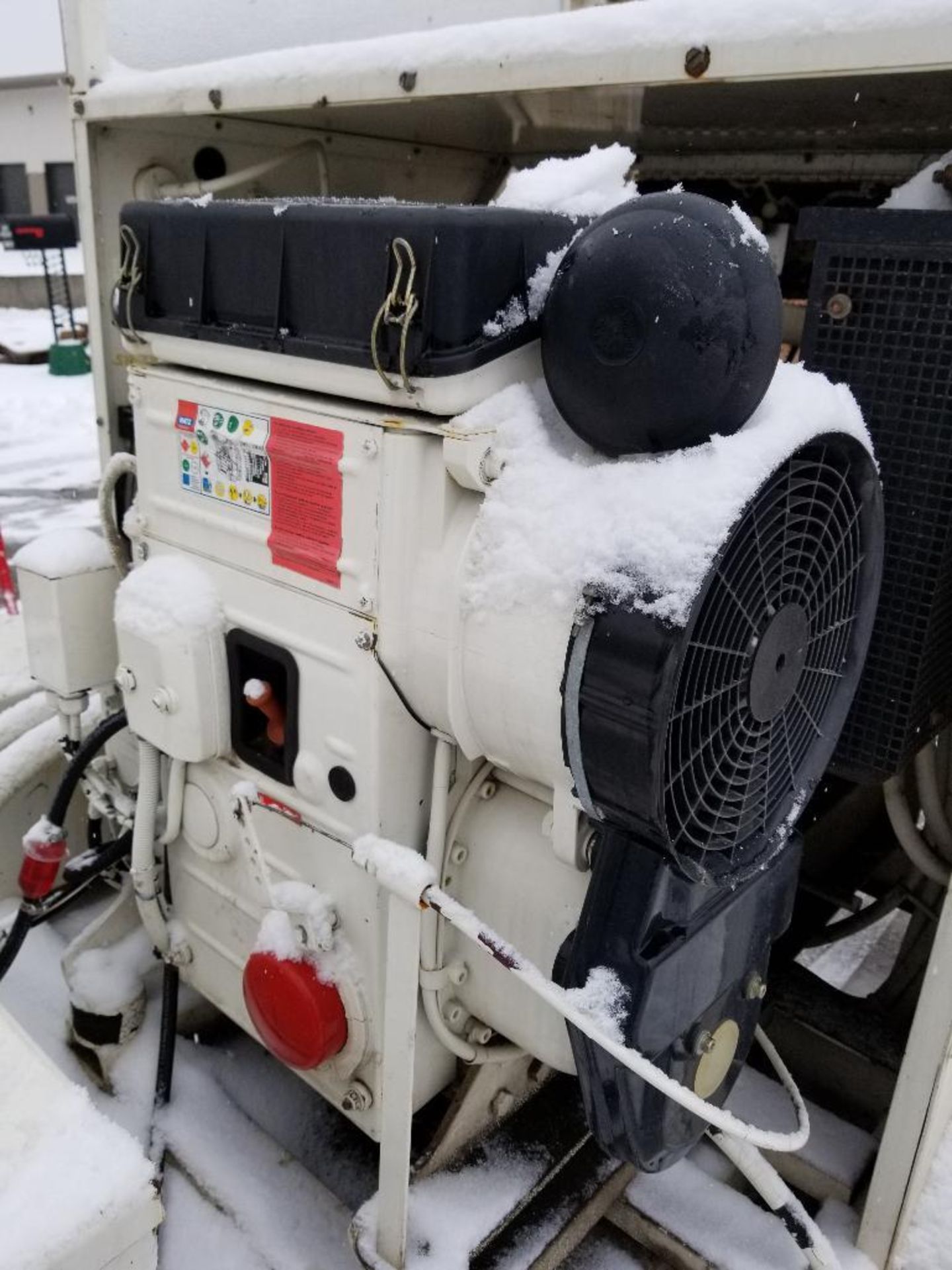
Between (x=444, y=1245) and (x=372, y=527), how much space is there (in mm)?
1103

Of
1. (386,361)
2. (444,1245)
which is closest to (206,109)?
(386,361)

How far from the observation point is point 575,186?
Answer: 4.18 ft

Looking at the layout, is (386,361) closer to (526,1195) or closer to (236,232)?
(236,232)

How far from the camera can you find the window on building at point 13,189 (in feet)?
53.7

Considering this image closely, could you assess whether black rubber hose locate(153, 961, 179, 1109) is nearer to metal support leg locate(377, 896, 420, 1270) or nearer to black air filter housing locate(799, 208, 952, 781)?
metal support leg locate(377, 896, 420, 1270)

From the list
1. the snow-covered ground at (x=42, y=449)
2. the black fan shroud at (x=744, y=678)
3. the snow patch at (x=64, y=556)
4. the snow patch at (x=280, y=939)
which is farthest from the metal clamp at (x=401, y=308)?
the snow-covered ground at (x=42, y=449)

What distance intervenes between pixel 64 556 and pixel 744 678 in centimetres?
135

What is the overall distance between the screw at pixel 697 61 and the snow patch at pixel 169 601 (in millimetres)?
987

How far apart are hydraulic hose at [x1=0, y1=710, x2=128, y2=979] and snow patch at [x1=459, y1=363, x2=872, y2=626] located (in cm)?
100

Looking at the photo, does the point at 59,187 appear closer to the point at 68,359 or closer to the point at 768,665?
the point at 68,359

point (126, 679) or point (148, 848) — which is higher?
point (126, 679)

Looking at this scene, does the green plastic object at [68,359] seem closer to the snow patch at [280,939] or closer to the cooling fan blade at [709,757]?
the snow patch at [280,939]

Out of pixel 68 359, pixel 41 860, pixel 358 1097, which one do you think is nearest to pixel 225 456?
pixel 41 860

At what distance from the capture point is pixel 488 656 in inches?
45.5
